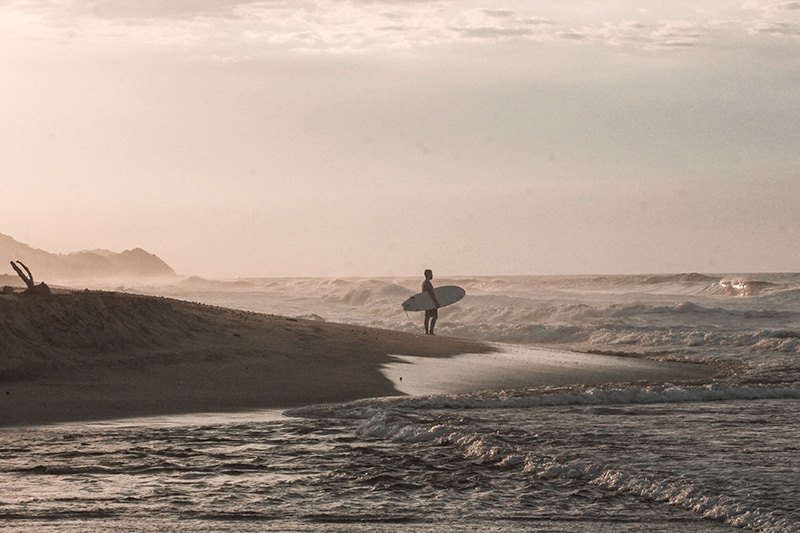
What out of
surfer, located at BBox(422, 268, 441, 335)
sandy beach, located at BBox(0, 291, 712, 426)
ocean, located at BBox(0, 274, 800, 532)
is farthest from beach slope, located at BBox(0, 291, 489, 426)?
surfer, located at BBox(422, 268, 441, 335)

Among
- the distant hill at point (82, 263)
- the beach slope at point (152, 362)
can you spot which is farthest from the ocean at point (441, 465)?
the distant hill at point (82, 263)

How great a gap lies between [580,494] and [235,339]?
A: 1122 centimetres

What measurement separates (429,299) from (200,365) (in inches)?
545

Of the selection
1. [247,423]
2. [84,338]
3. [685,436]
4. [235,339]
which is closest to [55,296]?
[84,338]

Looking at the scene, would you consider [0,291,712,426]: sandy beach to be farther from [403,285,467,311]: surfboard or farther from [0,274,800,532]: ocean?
[403,285,467,311]: surfboard

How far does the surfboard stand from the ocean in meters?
13.4

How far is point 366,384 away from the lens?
16.3 m

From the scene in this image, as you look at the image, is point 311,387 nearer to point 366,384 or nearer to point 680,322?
point 366,384

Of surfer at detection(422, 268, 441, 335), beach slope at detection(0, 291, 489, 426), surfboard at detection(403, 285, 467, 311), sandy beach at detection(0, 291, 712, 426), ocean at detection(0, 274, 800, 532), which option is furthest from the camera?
surfboard at detection(403, 285, 467, 311)

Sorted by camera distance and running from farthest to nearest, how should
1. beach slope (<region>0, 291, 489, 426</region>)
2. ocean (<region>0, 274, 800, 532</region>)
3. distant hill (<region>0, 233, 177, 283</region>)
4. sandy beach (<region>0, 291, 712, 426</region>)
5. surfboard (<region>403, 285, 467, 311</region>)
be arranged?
distant hill (<region>0, 233, 177, 283</region>) → surfboard (<region>403, 285, 467, 311</region>) → sandy beach (<region>0, 291, 712, 426</region>) → beach slope (<region>0, 291, 489, 426</region>) → ocean (<region>0, 274, 800, 532</region>)

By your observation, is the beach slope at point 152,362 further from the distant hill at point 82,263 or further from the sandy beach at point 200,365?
the distant hill at point 82,263

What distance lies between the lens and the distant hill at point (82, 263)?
123 meters

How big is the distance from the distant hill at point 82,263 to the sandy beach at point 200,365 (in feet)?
326

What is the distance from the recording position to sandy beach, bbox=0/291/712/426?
13711 mm
